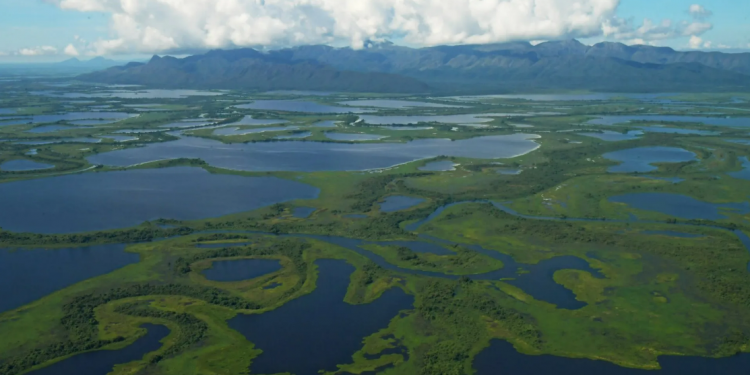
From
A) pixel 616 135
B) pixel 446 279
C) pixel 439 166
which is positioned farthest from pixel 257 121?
pixel 446 279

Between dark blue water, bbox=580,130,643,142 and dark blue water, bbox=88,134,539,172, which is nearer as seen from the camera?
dark blue water, bbox=88,134,539,172

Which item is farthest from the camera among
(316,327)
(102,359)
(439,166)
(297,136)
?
(297,136)

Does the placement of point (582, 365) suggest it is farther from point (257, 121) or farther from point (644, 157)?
point (257, 121)

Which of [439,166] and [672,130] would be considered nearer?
[439,166]

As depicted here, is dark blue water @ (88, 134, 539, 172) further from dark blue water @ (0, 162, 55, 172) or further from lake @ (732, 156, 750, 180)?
lake @ (732, 156, 750, 180)

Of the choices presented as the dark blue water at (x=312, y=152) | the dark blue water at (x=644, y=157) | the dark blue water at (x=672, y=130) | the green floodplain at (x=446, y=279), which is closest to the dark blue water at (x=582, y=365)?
the green floodplain at (x=446, y=279)

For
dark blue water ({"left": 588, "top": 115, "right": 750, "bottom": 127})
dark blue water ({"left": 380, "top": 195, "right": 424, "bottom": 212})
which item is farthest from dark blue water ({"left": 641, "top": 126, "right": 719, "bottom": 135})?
dark blue water ({"left": 380, "top": 195, "right": 424, "bottom": 212})

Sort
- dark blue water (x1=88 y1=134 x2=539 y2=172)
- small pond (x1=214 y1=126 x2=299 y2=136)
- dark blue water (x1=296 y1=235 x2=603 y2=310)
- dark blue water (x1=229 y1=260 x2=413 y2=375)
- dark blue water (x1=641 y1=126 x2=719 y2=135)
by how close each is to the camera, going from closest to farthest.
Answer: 1. dark blue water (x1=229 y1=260 x2=413 y2=375)
2. dark blue water (x1=296 y1=235 x2=603 y2=310)
3. dark blue water (x1=88 y1=134 x2=539 y2=172)
4. dark blue water (x1=641 y1=126 x2=719 y2=135)
5. small pond (x1=214 y1=126 x2=299 y2=136)

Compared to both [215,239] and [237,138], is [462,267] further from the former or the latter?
[237,138]
